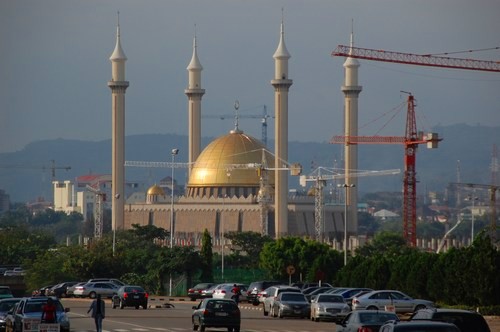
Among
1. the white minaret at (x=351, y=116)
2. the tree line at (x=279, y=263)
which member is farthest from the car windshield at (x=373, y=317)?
the white minaret at (x=351, y=116)

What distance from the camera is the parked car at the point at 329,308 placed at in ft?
156

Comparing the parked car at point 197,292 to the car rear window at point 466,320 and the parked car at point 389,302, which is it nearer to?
the parked car at point 389,302

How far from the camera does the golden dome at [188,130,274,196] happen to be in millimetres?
137750

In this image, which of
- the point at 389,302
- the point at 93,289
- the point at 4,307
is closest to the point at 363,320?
the point at 4,307

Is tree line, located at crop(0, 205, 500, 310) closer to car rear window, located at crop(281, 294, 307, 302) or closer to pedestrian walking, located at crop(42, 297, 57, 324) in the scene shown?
car rear window, located at crop(281, 294, 307, 302)

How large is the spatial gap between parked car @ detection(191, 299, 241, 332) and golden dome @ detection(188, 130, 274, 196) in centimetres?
9431

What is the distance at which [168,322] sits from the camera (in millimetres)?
47344

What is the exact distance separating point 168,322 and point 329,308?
16.6 feet

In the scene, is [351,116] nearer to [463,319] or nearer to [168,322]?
[168,322]

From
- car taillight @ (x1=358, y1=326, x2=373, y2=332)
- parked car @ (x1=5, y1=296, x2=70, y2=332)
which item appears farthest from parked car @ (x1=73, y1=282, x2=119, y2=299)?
car taillight @ (x1=358, y1=326, x2=373, y2=332)

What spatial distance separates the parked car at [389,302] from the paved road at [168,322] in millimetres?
1827

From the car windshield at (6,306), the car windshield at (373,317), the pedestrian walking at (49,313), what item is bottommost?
the car windshield at (6,306)

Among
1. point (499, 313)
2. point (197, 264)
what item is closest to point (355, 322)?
point (499, 313)

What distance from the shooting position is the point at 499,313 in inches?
1981
